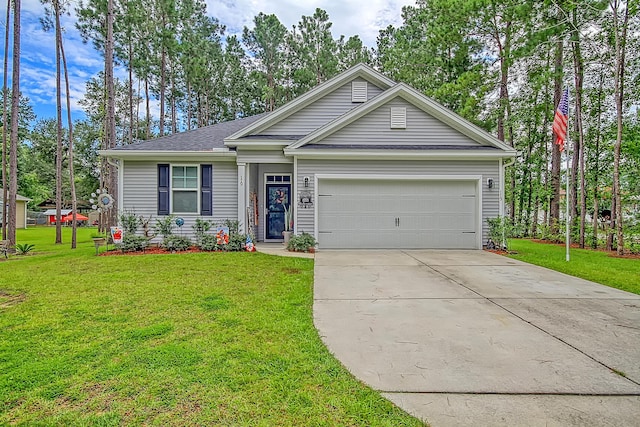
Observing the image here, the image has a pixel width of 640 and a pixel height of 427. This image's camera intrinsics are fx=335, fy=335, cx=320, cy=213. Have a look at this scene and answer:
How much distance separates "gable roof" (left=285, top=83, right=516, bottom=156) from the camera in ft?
32.0

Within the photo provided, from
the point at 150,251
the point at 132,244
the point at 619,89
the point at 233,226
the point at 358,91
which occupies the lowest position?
the point at 150,251

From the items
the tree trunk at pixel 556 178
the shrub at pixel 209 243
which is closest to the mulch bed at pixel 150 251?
the shrub at pixel 209 243

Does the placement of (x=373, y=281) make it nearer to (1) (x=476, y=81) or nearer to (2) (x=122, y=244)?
(2) (x=122, y=244)

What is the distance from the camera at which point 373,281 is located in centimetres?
595

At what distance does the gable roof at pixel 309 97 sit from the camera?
10.3 metres

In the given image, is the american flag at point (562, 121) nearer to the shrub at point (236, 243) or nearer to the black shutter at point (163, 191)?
the shrub at point (236, 243)

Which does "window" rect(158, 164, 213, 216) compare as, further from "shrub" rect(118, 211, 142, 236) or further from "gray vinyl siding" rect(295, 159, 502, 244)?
"gray vinyl siding" rect(295, 159, 502, 244)

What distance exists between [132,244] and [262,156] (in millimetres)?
4424

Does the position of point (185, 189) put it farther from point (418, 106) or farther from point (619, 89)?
point (619, 89)

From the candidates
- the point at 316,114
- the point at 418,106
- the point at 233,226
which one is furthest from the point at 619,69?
the point at 233,226

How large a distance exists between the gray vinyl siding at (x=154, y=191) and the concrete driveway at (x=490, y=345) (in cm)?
543

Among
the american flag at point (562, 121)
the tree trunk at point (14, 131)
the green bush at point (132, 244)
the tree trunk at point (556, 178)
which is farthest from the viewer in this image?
the tree trunk at point (556, 178)

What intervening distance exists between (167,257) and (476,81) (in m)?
14.1

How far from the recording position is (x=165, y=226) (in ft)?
32.4
